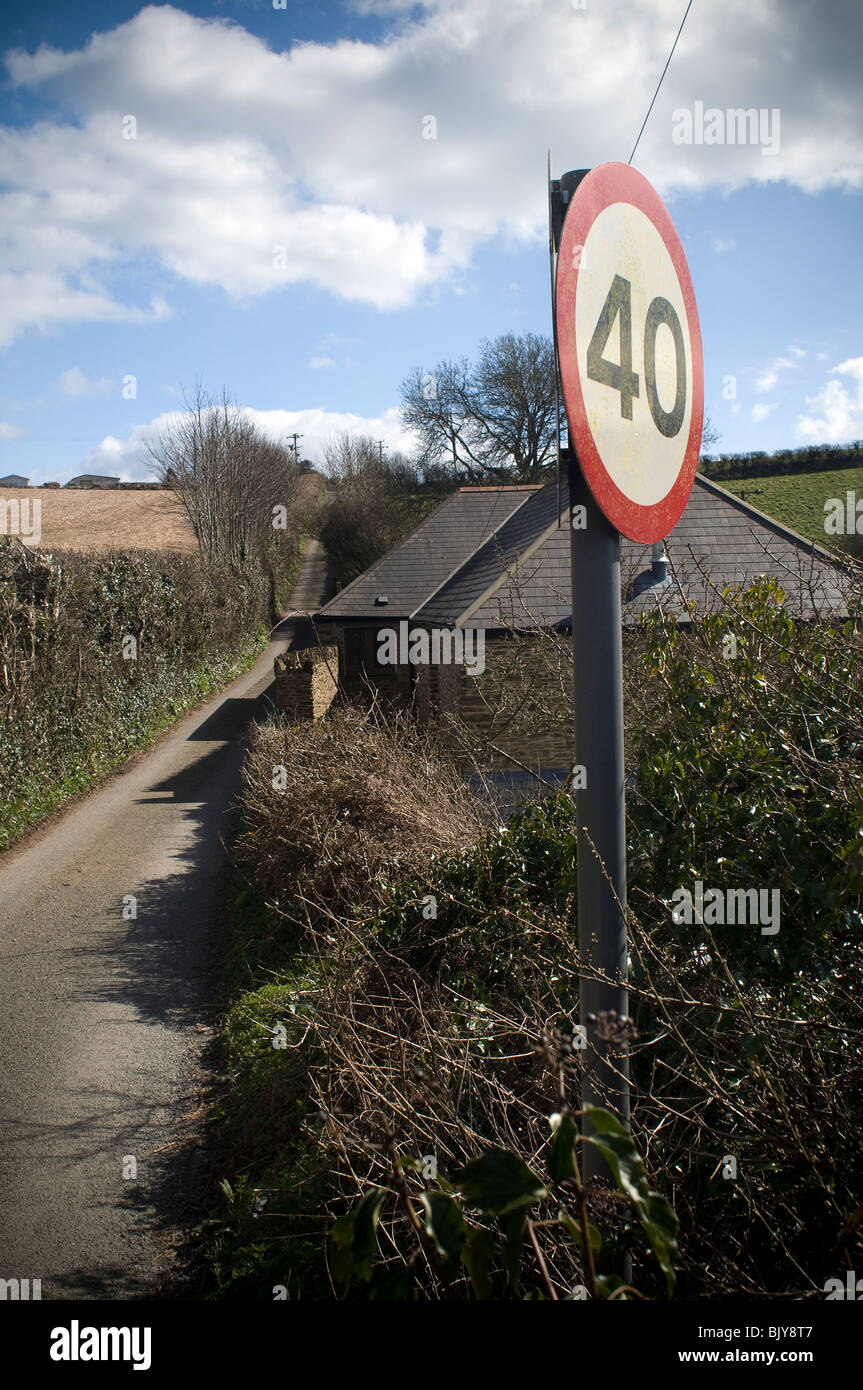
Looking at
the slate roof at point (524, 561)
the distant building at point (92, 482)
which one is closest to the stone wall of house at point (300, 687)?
the slate roof at point (524, 561)

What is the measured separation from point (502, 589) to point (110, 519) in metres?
40.0

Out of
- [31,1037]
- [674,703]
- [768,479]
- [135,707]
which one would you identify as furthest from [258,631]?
[768,479]

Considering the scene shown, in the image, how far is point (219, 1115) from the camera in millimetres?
5273

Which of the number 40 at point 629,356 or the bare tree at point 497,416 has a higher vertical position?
the bare tree at point 497,416

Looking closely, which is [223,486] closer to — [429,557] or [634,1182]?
[429,557]

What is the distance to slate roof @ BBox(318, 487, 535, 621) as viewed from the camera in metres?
20.0

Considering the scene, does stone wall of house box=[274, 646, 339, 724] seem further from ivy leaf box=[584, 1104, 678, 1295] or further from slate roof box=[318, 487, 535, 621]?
ivy leaf box=[584, 1104, 678, 1295]

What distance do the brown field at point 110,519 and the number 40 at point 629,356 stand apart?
128 feet

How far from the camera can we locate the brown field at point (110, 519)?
4209 centimetres

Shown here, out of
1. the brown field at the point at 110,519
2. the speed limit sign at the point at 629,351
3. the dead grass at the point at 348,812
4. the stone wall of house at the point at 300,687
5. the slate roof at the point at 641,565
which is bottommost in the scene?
the dead grass at the point at 348,812

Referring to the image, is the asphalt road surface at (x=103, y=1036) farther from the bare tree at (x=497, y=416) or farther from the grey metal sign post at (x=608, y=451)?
the bare tree at (x=497, y=416)

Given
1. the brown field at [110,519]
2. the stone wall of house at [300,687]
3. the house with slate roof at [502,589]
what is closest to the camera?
the house with slate roof at [502,589]
